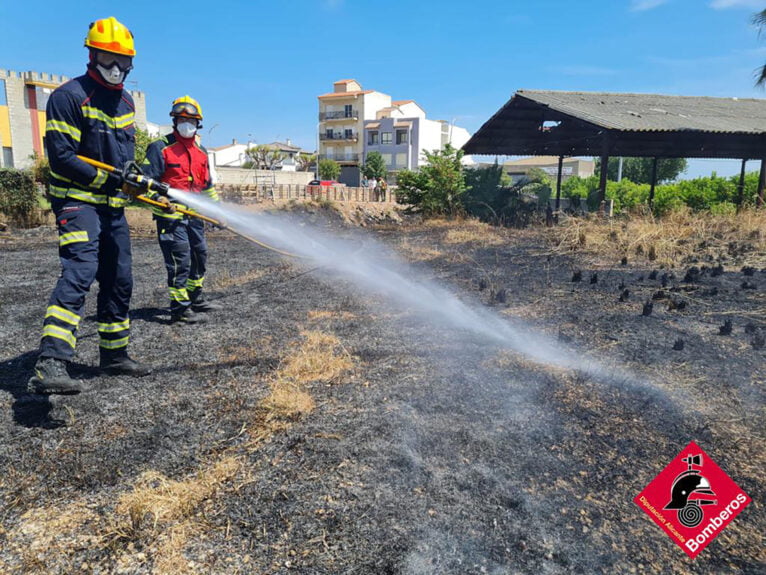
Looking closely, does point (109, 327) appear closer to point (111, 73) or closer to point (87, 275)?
point (87, 275)

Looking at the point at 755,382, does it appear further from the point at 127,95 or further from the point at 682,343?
the point at 127,95

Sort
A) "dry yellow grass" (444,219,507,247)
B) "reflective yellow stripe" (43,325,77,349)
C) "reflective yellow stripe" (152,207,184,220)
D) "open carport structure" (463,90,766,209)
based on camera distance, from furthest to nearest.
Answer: "open carport structure" (463,90,766,209) → "dry yellow grass" (444,219,507,247) → "reflective yellow stripe" (152,207,184,220) → "reflective yellow stripe" (43,325,77,349)

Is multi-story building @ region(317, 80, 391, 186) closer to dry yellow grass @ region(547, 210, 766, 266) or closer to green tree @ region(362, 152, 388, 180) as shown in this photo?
green tree @ region(362, 152, 388, 180)

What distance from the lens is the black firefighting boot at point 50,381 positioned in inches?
106

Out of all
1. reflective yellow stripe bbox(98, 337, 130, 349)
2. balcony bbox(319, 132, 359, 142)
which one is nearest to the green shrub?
reflective yellow stripe bbox(98, 337, 130, 349)

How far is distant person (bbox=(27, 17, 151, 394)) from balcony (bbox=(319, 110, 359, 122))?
7133 cm

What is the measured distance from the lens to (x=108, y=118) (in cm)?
322

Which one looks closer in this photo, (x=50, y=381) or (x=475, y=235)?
(x=50, y=381)

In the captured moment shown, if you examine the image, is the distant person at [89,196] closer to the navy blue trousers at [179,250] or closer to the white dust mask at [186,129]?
the navy blue trousers at [179,250]

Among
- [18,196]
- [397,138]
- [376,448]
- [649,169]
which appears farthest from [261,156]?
[376,448]

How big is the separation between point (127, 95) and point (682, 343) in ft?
15.1

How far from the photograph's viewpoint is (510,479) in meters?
2.28

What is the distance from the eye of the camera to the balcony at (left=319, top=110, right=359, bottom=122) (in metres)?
71.1

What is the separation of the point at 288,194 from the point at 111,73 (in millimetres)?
30263
